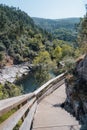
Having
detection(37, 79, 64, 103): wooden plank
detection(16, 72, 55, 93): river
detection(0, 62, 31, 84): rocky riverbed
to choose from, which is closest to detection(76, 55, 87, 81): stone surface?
detection(37, 79, 64, 103): wooden plank

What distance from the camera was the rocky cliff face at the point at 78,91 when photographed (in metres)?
9.11

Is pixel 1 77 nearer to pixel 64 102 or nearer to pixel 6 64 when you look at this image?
pixel 6 64

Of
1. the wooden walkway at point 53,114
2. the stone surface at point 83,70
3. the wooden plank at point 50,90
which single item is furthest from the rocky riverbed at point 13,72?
the stone surface at point 83,70

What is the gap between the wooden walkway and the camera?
239 inches

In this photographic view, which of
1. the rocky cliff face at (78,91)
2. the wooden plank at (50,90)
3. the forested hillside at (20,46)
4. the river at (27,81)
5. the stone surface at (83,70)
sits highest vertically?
the stone surface at (83,70)

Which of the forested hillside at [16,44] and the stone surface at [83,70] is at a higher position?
the stone surface at [83,70]

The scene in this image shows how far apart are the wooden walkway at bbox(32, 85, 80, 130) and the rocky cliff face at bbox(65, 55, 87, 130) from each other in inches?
A: 16.9

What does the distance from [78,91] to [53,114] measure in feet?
7.15

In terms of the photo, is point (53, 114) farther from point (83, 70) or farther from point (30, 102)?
point (83, 70)

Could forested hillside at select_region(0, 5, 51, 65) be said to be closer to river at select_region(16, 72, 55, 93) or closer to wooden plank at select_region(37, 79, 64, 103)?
river at select_region(16, 72, 55, 93)

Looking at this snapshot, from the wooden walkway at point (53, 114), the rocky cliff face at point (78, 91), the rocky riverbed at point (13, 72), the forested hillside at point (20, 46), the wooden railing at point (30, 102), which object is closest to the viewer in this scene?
the wooden railing at point (30, 102)

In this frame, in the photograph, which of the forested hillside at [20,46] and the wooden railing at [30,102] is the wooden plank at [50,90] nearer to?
the wooden railing at [30,102]

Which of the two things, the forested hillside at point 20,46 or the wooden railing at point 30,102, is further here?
the forested hillside at point 20,46

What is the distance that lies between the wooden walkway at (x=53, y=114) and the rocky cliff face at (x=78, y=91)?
43 centimetres
